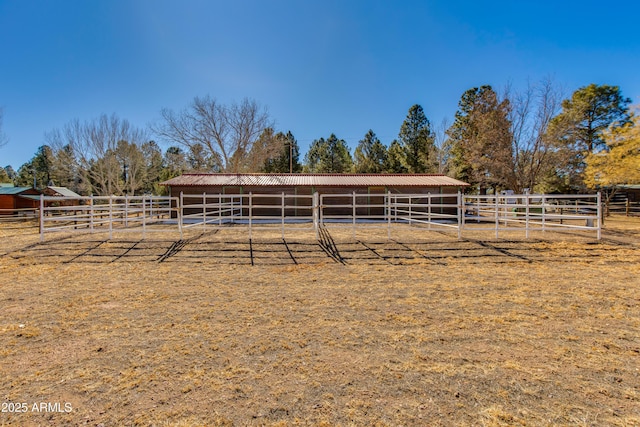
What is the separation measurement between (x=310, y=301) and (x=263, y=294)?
0.79m

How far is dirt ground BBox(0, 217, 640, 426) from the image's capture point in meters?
2.06

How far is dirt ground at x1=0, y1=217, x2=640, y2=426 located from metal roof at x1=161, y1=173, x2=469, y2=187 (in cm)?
1103

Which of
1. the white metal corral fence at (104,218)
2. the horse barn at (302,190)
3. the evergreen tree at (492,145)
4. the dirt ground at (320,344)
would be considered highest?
the evergreen tree at (492,145)

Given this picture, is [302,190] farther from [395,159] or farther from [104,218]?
[395,159]

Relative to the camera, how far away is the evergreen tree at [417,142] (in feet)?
113

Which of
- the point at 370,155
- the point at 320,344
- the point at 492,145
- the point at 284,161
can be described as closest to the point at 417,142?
the point at 370,155

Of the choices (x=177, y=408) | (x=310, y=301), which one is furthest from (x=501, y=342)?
(x=177, y=408)

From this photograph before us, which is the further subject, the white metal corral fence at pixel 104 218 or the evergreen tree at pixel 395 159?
the evergreen tree at pixel 395 159

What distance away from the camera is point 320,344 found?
298 cm

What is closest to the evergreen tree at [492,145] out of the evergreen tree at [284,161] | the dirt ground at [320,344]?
the dirt ground at [320,344]

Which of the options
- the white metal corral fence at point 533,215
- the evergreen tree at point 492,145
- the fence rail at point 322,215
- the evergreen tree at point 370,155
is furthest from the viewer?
the evergreen tree at point 370,155

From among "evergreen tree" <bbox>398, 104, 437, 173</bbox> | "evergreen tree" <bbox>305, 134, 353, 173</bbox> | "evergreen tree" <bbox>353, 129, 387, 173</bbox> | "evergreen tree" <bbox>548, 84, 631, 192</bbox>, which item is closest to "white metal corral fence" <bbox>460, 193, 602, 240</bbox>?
"evergreen tree" <bbox>548, 84, 631, 192</bbox>

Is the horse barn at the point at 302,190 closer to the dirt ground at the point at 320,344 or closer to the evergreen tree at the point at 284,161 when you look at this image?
the dirt ground at the point at 320,344

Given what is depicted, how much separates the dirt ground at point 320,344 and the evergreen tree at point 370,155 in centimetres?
3229
